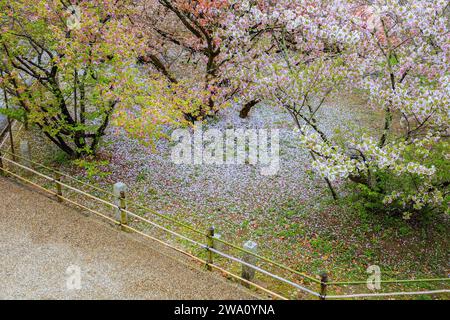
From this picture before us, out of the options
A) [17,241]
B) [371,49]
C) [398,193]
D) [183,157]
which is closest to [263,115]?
[183,157]

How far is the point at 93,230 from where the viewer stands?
10.1 m

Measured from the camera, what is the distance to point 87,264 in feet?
28.9

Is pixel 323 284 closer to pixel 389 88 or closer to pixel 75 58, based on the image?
pixel 389 88

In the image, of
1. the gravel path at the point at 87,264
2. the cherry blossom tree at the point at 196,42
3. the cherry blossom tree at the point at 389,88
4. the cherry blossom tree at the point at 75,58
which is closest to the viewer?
the gravel path at the point at 87,264

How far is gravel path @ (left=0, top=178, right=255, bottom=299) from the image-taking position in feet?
26.5

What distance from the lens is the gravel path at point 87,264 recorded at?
806 centimetres

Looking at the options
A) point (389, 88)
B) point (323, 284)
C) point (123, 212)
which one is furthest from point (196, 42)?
point (323, 284)

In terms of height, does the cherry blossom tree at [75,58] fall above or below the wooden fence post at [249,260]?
above

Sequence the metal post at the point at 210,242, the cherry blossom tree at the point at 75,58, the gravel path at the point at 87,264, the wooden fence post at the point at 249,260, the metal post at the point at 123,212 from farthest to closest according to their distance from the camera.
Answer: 1. the cherry blossom tree at the point at 75,58
2. the metal post at the point at 123,212
3. the metal post at the point at 210,242
4. the wooden fence post at the point at 249,260
5. the gravel path at the point at 87,264

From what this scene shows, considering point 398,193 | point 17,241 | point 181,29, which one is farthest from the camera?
point 181,29

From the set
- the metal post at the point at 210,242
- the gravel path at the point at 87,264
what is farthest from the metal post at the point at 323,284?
the metal post at the point at 210,242

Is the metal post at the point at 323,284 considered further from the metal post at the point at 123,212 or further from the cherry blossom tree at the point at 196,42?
the cherry blossom tree at the point at 196,42
